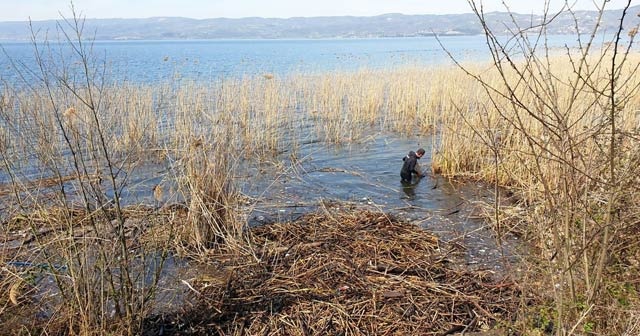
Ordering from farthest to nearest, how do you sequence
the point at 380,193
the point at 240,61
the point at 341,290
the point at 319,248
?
the point at 240,61
the point at 380,193
the point at 319,248
the point at 341,290

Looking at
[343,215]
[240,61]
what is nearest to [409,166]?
[343,215]

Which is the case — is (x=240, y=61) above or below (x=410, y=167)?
above

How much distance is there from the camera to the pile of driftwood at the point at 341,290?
3629mm

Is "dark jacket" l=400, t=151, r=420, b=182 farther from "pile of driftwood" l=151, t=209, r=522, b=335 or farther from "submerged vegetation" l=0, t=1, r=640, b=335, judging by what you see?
"pile of driftwood" l=151, t=209, r=522, b=335

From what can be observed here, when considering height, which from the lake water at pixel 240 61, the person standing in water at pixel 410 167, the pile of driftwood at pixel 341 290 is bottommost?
the pile of driftwood at pixel 341 290

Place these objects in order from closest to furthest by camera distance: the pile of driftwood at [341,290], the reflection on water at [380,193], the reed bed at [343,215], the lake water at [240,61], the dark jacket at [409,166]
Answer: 1. the reed bed at [343,215]
2. the pile of driftwood at [341,290]
3. the reflection on water at [380,193]
4. the dark jacket at [409,166]
5. the lake water at [240,61]

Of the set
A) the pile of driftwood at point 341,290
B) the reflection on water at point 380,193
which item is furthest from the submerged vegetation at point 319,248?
the reflection on water at point 380,193

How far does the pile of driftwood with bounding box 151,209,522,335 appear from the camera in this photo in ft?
11.9

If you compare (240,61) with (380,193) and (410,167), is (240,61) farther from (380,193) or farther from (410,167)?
(380,193)

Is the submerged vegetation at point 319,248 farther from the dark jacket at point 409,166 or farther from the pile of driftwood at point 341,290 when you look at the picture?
the dark jacket at point 409,166

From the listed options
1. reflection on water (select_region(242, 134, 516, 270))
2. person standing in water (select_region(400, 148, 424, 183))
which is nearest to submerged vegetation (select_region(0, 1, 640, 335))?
reflection on water (select_region(242, 134, 516, 270))

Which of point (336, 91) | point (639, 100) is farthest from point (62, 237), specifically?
point (639, 100)

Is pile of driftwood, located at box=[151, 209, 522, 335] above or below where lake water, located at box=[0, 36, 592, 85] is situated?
below

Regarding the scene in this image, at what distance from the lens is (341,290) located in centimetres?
410
